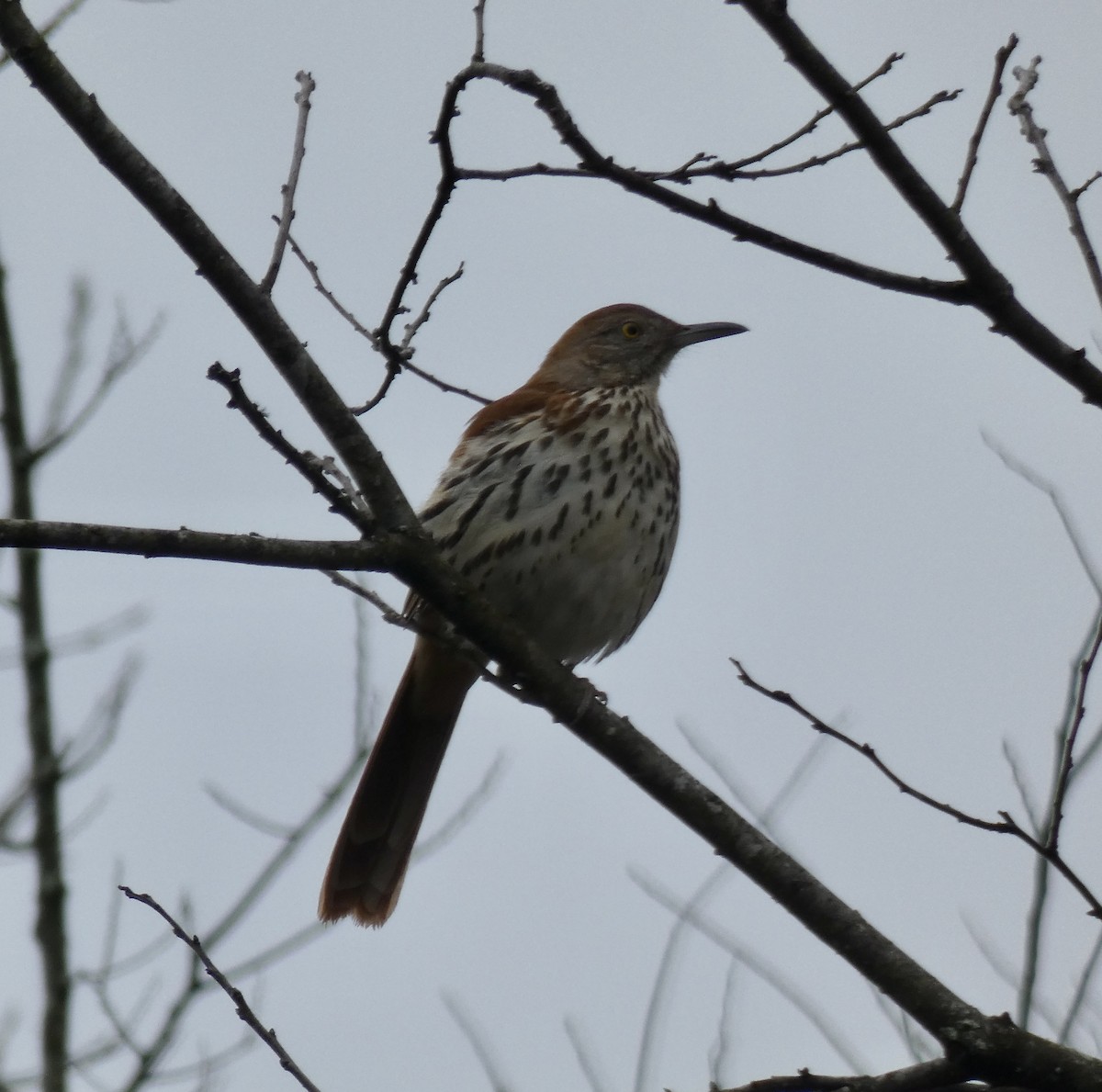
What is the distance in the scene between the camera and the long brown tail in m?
5.39

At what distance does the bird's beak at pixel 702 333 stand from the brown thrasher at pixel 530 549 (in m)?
0.48

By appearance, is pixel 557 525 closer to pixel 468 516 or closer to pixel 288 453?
pixel 468 516

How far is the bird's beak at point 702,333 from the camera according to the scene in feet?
20.6

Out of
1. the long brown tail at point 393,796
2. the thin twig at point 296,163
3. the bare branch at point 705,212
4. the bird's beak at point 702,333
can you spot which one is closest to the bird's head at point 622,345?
the bird's beak at point 702,333

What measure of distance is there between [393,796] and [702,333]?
2214 mm

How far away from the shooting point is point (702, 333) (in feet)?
20.7

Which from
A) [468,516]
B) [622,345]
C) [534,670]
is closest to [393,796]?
[468,516]

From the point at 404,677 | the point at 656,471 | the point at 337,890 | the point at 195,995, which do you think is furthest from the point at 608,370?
the point at 195,995

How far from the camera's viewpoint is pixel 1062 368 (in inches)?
100

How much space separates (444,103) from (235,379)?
0.66m

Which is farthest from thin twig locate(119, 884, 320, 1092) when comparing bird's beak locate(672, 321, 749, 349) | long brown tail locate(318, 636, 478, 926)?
bird's beak locate(672, 321, 749, 349)

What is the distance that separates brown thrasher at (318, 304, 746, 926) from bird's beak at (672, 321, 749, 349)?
0.48 meters

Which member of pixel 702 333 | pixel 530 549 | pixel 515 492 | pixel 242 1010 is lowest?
pixel 242 1010

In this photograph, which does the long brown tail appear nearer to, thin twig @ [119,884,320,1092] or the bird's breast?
the bird's breast
